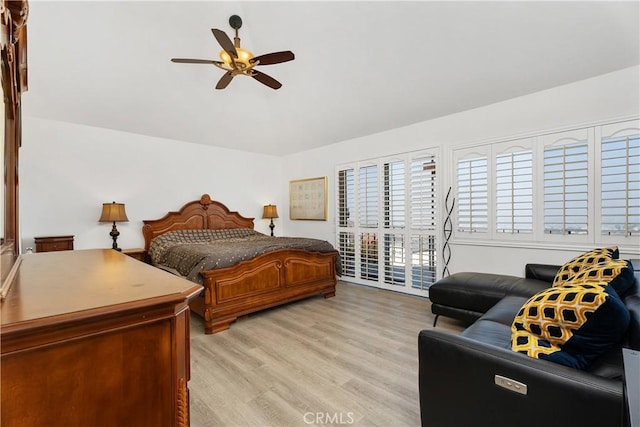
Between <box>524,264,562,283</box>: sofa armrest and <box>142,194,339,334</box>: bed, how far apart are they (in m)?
2.30

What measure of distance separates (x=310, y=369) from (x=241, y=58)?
2739 millimetres

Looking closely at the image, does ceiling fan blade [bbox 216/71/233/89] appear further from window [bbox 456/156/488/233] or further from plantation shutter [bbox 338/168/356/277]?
window [bbox 456/156/488/233]

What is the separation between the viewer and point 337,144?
5.20 metres

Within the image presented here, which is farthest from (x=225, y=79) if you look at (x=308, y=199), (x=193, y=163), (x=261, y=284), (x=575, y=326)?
(x=575, y=326)

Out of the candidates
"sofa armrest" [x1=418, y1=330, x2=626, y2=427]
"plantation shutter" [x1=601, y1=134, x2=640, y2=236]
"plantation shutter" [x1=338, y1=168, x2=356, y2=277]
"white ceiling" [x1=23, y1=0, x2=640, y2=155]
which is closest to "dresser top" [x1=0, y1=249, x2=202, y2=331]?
"sofa armrest" [x1=418, y1=330, x2=626, y2=427]

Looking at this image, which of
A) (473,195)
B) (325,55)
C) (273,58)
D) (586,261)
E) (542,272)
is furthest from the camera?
(473,195)

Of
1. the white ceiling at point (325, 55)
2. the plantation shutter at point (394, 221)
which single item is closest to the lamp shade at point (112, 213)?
the white ceiling at point (325, 55)

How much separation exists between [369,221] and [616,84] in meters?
3.10

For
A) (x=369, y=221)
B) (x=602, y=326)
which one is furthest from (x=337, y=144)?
(x=602, y=326)

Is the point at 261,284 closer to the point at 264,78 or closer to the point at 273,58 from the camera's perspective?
the point at 264,78

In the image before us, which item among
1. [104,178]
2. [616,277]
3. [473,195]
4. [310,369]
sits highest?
[104,178]

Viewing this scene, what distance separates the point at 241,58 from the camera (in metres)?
2.70

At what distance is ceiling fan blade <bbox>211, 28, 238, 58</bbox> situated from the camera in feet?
7.66

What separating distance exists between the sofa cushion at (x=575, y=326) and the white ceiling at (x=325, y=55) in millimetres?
2514
